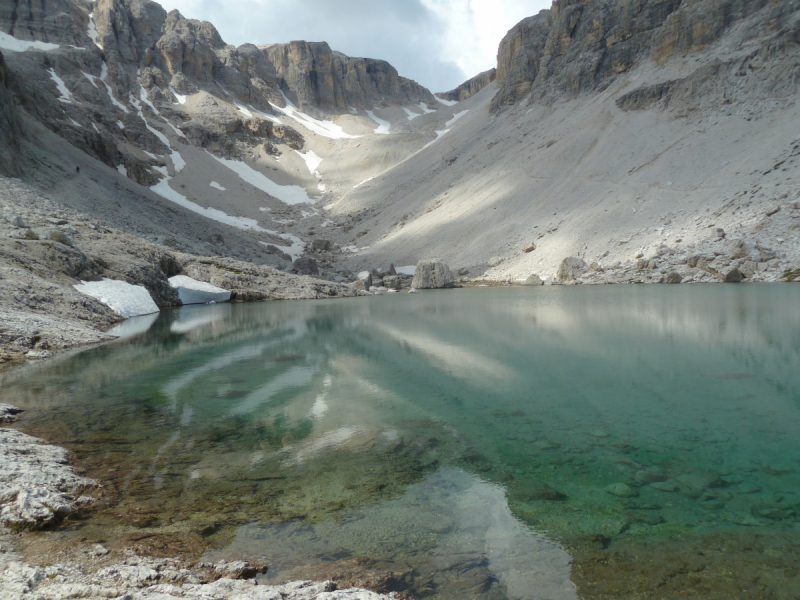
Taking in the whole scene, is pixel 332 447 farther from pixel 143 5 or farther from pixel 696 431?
pixel 143 5

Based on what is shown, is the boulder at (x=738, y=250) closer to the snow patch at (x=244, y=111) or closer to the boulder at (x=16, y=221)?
the boulder at (x=16, y=221)

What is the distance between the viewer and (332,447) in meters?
5.51

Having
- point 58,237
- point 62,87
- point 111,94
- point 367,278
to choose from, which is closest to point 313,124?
point 111,94

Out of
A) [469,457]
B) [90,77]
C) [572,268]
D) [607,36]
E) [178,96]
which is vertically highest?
[178,96]

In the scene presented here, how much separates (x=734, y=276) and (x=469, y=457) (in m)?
26.5

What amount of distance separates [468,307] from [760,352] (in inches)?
482

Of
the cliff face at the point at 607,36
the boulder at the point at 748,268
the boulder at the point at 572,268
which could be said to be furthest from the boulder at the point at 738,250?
the cliff face at the point at 607,36

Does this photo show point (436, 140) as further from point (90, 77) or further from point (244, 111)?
point (90, 77)

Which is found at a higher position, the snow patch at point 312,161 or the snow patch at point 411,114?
the snow patch at point 411,114

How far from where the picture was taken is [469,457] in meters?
5.15

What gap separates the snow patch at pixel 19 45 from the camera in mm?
65481

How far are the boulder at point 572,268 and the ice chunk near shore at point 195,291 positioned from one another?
21853 mm

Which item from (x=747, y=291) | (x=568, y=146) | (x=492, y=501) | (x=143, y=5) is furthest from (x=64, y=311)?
(x=143, y=5)

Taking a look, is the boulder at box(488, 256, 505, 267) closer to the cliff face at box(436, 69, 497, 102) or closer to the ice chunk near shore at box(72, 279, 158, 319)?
the ice chunk near shore at box(72, 279, 158, 319)
